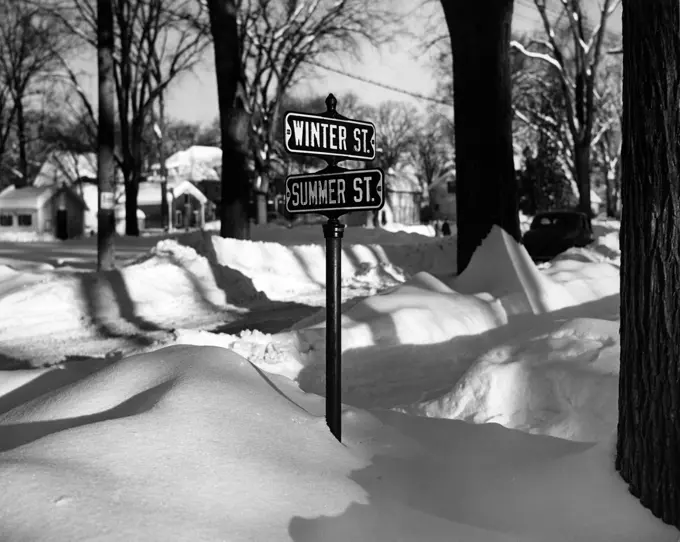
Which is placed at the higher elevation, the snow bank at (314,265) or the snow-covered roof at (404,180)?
the snow-covered roof at (404,180)

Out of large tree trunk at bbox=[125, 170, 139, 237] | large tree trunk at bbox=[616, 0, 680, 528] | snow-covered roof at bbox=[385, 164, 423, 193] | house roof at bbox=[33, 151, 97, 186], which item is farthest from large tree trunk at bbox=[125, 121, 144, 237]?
snow-covered roof at bbox=[385, 164, 423, 193]

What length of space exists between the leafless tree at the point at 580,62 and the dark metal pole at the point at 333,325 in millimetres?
29183

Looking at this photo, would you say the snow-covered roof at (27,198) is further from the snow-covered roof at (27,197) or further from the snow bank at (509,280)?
the snow bank at (509,280)

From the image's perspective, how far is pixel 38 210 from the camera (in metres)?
47.3

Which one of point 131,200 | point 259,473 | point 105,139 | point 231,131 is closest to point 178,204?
point 131,200

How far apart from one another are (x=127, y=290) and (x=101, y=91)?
17.6ft

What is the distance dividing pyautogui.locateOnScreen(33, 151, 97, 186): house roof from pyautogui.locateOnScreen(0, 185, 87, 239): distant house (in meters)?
16.5

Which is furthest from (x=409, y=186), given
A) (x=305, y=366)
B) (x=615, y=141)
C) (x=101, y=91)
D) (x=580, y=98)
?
(x=305, y=366)

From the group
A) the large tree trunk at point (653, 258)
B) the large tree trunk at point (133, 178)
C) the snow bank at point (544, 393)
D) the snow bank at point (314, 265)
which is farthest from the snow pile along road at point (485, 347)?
the large tree trunk at point (133, 178)

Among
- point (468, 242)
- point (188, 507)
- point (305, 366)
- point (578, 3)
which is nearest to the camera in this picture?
point (188, 507)

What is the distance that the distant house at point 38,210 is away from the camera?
155 feet

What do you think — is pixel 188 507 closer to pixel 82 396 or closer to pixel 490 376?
pixel 82 396

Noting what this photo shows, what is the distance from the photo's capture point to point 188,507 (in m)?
3.02

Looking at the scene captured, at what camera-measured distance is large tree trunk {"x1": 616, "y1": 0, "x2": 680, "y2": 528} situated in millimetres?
3498
